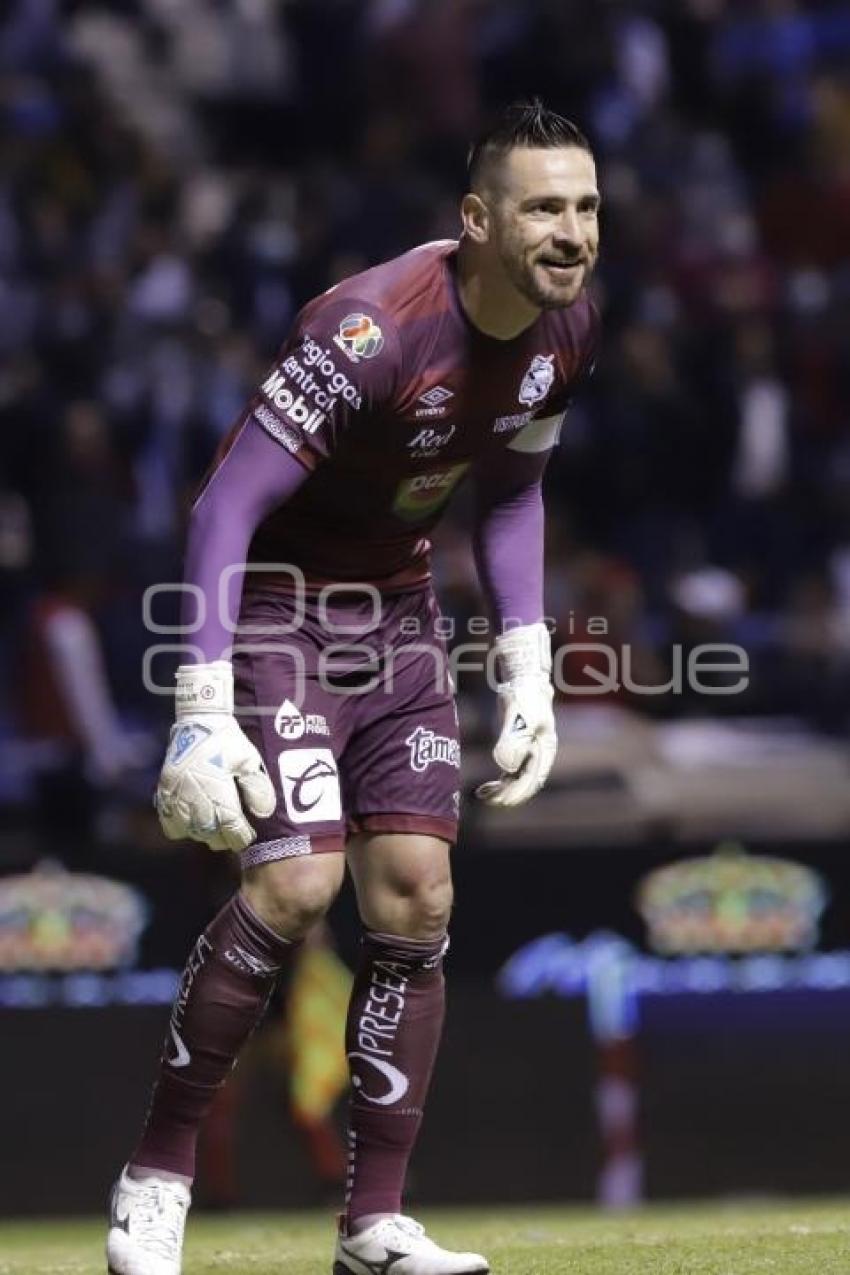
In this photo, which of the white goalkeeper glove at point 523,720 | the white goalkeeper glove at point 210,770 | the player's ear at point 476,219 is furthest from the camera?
the white goalkeeper glove at point 523,720

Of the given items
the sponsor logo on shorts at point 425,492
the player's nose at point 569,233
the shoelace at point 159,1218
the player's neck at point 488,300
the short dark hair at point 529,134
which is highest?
the short dark hair at point 529,134

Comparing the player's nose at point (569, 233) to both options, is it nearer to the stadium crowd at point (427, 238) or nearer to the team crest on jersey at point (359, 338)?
the team crest on jersey at point (359, 338)

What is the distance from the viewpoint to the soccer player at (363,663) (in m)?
5.59

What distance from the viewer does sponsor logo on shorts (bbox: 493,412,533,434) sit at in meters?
5.98

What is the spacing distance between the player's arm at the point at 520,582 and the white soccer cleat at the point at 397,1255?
1.07 metres

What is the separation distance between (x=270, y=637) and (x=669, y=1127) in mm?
5421

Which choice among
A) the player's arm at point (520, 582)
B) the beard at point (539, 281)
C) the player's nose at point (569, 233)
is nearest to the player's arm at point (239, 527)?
the beard at point (539, 281)

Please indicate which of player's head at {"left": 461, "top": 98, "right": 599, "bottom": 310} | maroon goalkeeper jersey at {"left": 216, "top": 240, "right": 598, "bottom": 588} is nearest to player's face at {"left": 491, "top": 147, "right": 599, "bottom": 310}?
player's head at {"left": 461, "top": 98, "right": 599, "bottom": 310}

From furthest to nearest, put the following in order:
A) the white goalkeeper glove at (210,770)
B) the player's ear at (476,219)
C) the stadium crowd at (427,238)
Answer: the stadium crowd at (427,238)
the player's ear at (476,219)
the white goalkeeper glove at (210,770)

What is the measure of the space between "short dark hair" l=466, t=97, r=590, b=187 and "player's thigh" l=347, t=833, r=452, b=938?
5.02 ft

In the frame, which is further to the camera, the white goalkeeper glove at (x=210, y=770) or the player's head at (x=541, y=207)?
the player's head at (x=541, y=207)

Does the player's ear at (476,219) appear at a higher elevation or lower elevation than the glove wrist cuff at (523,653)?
higher

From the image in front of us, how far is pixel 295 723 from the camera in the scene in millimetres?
5746

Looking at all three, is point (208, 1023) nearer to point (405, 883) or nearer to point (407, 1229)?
point (405, 883)
